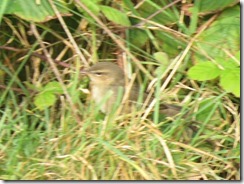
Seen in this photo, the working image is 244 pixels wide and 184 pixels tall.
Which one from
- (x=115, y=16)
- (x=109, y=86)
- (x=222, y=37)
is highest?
(x=115, y=16)

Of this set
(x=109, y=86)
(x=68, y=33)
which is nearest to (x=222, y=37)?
(x=109, y=86)

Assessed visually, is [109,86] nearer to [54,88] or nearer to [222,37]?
[54,88]

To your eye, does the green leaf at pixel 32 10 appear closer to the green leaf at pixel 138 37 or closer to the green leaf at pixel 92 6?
the green leaf at pixel 92 6

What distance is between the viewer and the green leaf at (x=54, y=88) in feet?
14.5

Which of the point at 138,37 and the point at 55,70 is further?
the point at 138,37

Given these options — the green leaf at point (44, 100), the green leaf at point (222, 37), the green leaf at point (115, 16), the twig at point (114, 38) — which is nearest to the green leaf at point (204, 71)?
the green leaf at point (222, 37)

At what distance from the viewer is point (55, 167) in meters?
4.01

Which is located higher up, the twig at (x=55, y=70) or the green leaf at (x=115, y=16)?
the green leaf at (x=115, y=16)

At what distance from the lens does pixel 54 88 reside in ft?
14.5

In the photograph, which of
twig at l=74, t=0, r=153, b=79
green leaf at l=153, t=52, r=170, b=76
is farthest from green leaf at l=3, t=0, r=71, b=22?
green leaf at l=153, t=52, r=170, b=76

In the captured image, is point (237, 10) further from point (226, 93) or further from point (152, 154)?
point (152, 154)

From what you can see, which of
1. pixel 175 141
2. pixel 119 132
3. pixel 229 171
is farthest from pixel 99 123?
pixel 229 171

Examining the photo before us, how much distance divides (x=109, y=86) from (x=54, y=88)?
0.37 m

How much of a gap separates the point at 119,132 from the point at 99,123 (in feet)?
0.34
